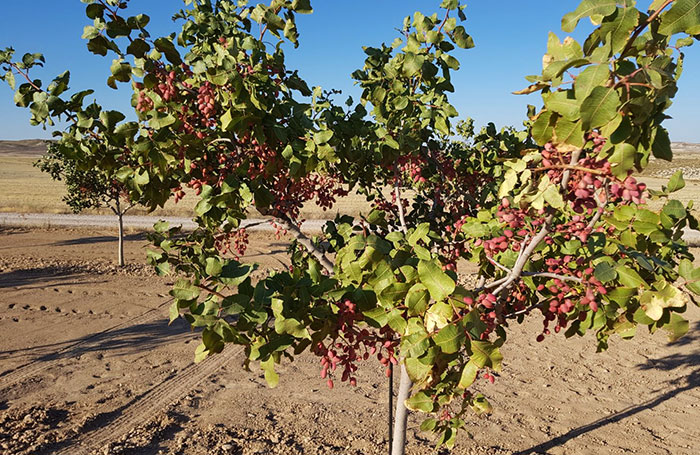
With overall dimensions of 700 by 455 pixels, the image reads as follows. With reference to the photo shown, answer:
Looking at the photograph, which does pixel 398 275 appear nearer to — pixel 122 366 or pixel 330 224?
pixel 330 224

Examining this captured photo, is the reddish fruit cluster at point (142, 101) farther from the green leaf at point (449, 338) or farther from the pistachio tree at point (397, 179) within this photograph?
the green leaf at point (449, 338)

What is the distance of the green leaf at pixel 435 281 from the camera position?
2146mm

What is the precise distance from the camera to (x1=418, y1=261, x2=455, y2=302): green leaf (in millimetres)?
2146

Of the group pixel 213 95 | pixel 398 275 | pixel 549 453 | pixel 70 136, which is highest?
pixel 213 95

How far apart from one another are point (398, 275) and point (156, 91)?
2064 mm

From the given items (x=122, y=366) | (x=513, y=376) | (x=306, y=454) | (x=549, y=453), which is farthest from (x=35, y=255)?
(x=549, y=453)

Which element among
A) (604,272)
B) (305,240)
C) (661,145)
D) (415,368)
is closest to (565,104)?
(661,145)

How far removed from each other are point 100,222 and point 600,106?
98.3 ft

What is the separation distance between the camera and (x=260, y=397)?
302 inches

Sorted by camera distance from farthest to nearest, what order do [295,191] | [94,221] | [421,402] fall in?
[94,221] < [295,191] < [421,402]

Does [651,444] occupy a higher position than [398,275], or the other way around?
[398,275]

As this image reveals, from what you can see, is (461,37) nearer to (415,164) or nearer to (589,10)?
(415,164)

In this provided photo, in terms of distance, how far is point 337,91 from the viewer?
397 centimetres

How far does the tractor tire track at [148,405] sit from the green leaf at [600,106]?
685 cm
